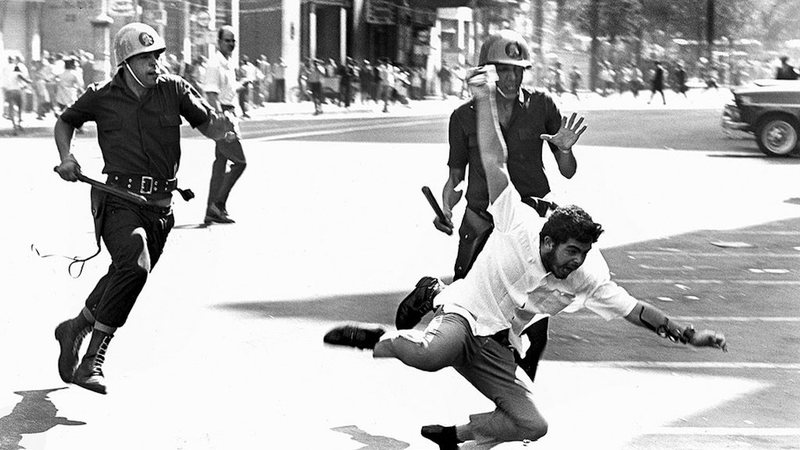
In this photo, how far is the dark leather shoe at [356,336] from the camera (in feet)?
18.4

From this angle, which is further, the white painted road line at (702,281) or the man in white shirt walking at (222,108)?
the man in white shirt walking at (222,108)

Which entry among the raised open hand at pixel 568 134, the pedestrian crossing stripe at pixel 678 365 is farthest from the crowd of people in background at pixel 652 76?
the raised open hand at pixel 568 134

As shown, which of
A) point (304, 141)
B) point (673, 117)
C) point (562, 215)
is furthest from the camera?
point (673, 117)

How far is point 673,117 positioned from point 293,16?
13.7 m

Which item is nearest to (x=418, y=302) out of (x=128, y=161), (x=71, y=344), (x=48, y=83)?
(x=128, y=161)

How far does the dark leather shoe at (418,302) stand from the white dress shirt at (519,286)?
3.91ft

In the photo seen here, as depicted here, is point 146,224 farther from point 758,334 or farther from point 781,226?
point 781,226

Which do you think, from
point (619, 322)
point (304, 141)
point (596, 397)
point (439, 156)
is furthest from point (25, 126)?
point (596, 397)

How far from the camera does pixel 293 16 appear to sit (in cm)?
4981

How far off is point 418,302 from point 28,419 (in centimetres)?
178

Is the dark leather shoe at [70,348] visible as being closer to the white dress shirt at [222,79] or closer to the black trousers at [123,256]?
the black trousers at [123,256]

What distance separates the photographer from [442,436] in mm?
5676

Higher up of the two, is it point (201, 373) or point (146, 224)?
point (146, 224)

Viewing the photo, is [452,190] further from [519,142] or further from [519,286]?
[519,286]
